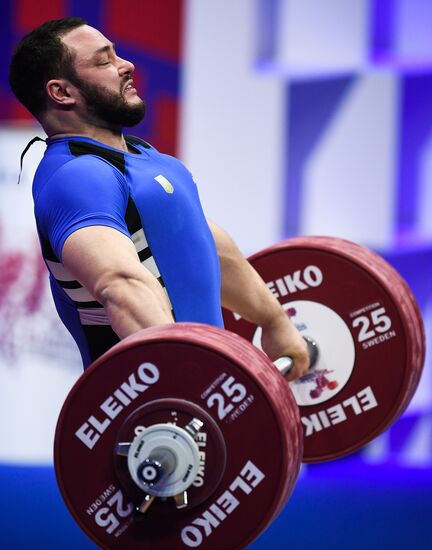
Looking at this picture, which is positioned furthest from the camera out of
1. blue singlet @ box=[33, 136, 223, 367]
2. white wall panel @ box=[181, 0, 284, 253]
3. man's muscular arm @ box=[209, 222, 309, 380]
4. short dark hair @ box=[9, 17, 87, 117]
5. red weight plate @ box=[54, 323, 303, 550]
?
white wall panel @ box=[181, 0, 284, 253]

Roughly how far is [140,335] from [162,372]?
2.8 inches

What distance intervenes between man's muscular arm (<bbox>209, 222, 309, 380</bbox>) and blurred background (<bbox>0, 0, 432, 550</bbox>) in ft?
6.77

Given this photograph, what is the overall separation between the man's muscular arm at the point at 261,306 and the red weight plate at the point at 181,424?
612 mm

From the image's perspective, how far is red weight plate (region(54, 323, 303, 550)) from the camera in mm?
1760

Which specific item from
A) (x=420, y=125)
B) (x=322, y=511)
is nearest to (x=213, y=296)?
(x=322, y=511)

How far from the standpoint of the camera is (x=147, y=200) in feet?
6.78

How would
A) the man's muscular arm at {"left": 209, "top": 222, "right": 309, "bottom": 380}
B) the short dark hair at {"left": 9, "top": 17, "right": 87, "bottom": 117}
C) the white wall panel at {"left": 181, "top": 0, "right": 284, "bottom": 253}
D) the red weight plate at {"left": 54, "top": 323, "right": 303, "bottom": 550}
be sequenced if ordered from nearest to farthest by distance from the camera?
the red weight plate at {"left": 54, "top": 323, "right": 303, "bottom": 550}, the short dark hair at {"left": 9, "top": 17, "right": 87, "bottom": 117}, the man's muscular arm at {"left": 209, "top": 222, "right": 309, "bottom": 380}, the white wall panel at {"left": 181, "top": 0, "right": 284, "bottom": 253}

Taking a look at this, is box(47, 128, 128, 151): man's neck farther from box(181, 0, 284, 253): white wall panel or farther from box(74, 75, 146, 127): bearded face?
box(181, 0, 284, 253): white wall panel

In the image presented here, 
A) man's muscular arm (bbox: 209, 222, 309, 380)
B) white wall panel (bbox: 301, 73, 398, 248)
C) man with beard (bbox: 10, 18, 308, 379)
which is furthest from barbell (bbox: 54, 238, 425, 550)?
white wall panel (bbox: 301, 73, 398, 248)

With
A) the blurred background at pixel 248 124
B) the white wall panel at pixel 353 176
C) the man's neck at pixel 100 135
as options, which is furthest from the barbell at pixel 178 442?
the white wall panel at pixel 353 176

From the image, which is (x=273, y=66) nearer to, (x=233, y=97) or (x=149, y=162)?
(x=233, y=97)

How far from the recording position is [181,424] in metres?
1.78

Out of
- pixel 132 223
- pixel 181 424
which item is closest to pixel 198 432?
pixel 181 424

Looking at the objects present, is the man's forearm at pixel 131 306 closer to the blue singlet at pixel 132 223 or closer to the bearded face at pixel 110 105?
the blue singlet at pixel 132 223
